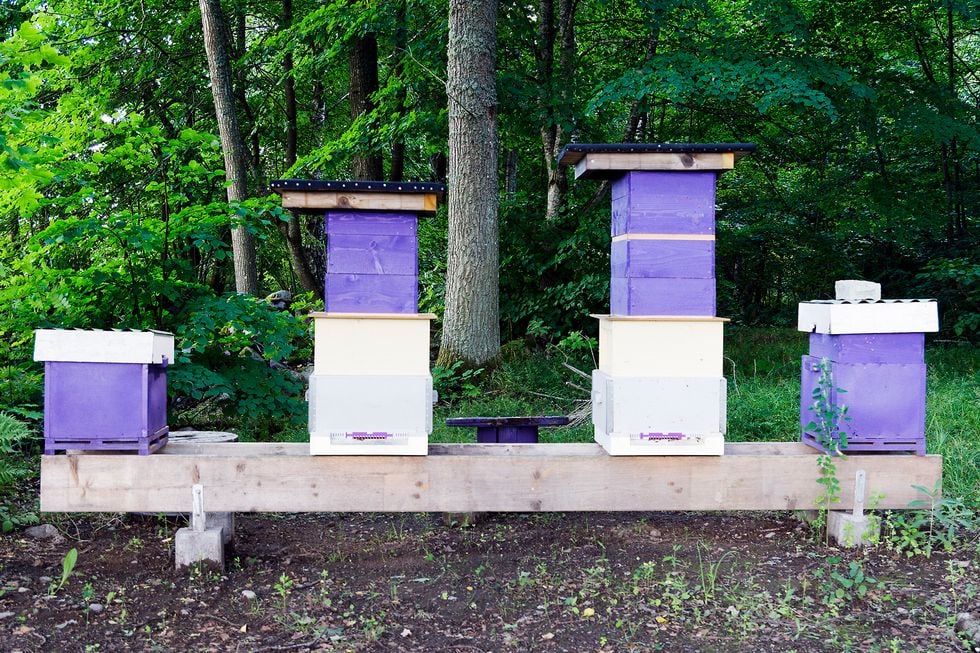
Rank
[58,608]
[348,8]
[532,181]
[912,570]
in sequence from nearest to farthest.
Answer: [58,608] < [912,570] < [348,8] < [532,181]

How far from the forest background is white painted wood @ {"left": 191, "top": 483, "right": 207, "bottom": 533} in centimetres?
138

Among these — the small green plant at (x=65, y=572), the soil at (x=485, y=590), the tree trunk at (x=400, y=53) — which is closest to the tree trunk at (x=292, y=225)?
the tree trunk at (x=400, y=53)

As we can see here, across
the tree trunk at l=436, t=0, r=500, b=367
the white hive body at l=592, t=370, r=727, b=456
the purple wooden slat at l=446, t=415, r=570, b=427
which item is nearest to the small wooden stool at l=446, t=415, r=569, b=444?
the purple wooden slat at l=446, t=415, r=570, b=427

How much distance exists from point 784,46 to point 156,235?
658 cm

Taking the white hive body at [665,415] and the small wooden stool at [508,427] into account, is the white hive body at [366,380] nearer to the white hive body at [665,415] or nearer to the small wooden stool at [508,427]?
the small wooden stool at [508,427]

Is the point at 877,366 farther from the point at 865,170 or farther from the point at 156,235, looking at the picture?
the point at 865,170

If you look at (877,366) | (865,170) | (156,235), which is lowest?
(877,366)

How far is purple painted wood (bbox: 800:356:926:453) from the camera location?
11.5 feet

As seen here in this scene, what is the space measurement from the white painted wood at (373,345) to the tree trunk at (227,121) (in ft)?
17.2

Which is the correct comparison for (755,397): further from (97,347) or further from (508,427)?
(97,347)

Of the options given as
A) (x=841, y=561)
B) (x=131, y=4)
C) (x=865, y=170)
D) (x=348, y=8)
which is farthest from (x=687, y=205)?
(x=131, y=4)

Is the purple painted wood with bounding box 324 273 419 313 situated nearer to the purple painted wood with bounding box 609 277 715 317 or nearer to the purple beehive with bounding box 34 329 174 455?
the purple beehive with bounding box 34 329 174 455

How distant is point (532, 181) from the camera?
15.7 meters

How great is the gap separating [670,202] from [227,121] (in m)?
6.53
